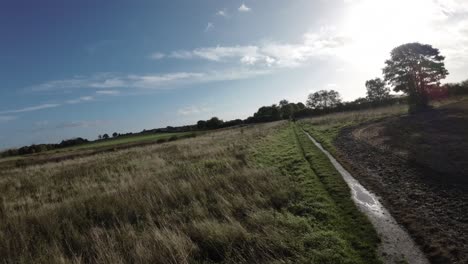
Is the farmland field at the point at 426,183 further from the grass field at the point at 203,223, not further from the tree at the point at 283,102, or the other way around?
the tree at the point at 283,102

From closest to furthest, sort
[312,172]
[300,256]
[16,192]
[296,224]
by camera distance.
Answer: [300,256]
[296,224]
[312,172]
[16,192]

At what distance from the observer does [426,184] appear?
8.91 meters

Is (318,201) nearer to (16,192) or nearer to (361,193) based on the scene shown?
(361,193)

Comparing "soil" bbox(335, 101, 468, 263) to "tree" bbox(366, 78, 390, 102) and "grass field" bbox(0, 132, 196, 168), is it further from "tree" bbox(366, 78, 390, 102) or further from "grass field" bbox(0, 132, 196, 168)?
"tree" bbox(366, 78, 390, 102)

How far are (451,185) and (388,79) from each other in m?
44.4

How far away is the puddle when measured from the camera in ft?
17.5

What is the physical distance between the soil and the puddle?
177mm

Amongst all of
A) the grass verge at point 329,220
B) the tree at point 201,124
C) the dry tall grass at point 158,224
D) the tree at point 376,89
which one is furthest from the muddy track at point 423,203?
the tree at point 376,89

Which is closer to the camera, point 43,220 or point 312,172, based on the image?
point 43,220

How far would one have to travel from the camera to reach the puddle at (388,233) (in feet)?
17.5

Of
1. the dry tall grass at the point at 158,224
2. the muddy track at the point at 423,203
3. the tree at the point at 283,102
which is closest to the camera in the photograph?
the muddy track at the point at 423,203

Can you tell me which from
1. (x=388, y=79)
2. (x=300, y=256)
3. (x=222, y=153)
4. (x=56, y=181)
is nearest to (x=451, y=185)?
(x=300, y=256)

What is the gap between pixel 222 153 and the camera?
2056cm

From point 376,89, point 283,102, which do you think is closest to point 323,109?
point 376,89
